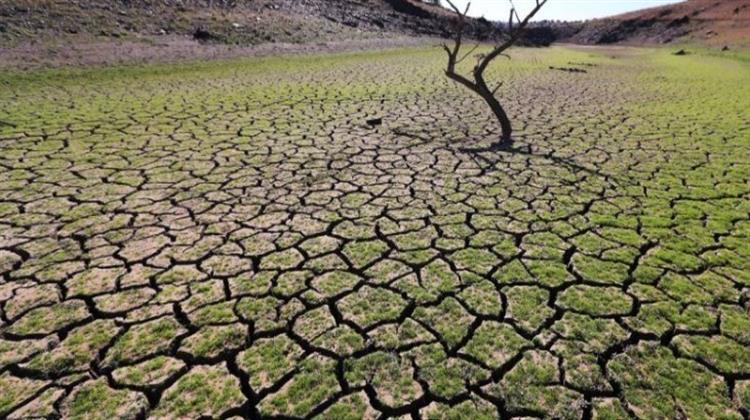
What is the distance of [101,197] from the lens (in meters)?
4.73

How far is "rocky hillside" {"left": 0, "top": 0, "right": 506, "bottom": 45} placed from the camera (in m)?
15.4

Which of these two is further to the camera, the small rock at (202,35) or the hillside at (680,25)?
the hillside at (680,25)

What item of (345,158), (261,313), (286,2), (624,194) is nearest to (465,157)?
(345,158)

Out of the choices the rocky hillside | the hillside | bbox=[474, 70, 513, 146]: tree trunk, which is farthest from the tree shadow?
the hillside

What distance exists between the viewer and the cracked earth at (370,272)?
7.90ft

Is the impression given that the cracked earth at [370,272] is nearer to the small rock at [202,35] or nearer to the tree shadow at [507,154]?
the tree shadow at [507,154]

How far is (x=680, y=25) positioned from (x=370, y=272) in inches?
1710

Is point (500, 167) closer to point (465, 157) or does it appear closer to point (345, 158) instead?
point (465, 157)

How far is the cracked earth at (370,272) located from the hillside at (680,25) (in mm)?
28909

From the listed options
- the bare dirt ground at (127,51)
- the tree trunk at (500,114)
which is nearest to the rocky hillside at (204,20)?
the bare dirt ground at (127,51)

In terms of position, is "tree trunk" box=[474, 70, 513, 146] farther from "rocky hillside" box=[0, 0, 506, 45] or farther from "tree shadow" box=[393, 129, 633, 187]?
"rocky hillside" box=[0, 0, 506, 45]

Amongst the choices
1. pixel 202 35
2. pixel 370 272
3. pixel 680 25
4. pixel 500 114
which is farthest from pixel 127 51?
pixel 680 25

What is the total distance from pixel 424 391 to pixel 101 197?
399 centimetres

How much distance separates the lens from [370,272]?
3441 millimetres
